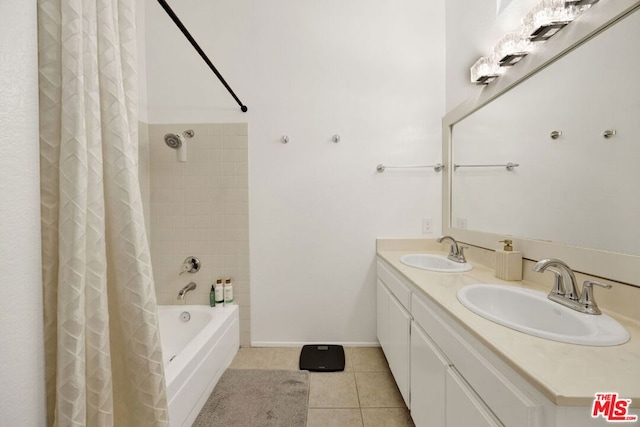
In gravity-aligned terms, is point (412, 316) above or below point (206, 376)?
above

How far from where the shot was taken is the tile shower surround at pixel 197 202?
2037mm

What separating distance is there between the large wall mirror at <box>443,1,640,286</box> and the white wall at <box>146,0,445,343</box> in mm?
633

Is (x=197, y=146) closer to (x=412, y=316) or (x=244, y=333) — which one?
(x=244, y=333)

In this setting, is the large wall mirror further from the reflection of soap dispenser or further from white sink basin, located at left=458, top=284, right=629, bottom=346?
white sink basin, located at left=458, top=284, right=629, bottom=346

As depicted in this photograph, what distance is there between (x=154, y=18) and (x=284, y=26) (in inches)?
42.0

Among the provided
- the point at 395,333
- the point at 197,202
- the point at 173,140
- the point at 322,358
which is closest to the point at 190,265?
the point at 197,202

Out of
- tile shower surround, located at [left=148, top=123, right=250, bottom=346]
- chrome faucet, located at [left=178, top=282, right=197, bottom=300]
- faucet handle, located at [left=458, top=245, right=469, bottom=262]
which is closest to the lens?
faucet handle, located at [left=458, top=245, right=469, bottom=262]

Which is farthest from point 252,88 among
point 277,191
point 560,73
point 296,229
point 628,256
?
point 628,256

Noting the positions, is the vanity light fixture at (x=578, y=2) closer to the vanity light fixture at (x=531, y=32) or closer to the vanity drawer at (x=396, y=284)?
the vanity light fixture at (x=531, y=32)

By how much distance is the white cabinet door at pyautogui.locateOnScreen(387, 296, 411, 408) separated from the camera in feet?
4.50

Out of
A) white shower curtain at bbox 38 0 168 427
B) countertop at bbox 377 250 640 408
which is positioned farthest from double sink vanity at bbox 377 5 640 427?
white shower curtain at bbox 38 0 168 427

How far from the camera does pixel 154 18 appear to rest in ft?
6.72

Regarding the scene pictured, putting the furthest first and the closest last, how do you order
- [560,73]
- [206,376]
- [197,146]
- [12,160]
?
[197,146] → [206,376] → [560,73] → [12,160]

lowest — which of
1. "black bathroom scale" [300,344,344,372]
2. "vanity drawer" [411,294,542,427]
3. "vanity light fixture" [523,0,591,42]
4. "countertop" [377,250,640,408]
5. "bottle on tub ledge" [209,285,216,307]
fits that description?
"black bathroom scale" [300,344,344,372]
